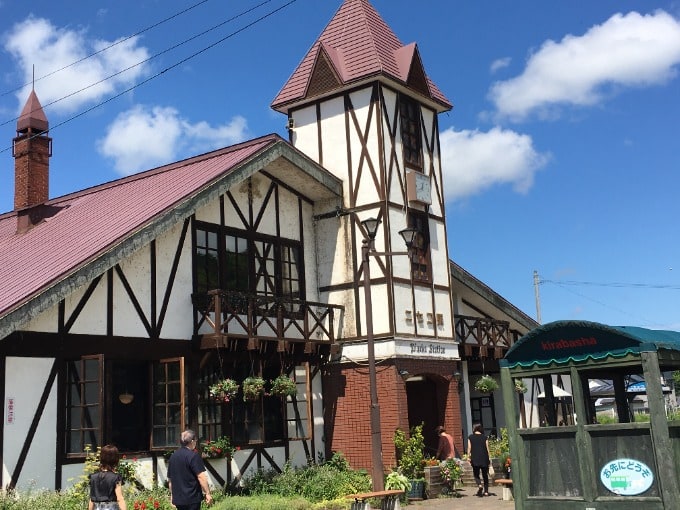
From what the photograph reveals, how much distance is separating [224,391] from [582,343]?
9057 mm

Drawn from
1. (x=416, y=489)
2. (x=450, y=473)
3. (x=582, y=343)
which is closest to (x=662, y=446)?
(x=582, y=343)

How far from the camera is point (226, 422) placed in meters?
17.5

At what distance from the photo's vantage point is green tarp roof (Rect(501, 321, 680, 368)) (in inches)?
Answer: 355

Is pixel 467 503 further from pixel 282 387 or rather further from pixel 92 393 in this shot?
pixel 92 393

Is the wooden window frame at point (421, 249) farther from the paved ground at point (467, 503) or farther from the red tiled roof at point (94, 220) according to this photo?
the paved ground at point (467, 503)

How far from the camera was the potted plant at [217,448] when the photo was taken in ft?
54.0

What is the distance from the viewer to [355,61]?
2117 cm

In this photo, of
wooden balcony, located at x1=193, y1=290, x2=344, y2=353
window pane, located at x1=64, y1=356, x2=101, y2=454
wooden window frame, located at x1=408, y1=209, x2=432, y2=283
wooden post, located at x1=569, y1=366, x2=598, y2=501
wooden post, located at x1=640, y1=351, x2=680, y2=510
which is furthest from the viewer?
wooden window frame, located at x1=408, y1=209, x2=432, y2=283

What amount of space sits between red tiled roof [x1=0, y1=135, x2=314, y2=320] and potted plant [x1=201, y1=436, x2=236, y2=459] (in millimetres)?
4779

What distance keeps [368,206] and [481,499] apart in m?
7.58

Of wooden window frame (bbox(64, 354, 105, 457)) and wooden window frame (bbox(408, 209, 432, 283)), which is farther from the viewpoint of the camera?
wooden window frame (bbox(408, 209, 432, 283))

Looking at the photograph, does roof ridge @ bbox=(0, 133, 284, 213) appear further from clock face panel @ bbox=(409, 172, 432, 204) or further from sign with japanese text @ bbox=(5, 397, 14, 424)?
sign with japanese text @ bbox=(5, 397, 14, 424)

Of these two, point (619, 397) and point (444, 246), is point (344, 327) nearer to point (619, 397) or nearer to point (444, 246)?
point (444, 246)

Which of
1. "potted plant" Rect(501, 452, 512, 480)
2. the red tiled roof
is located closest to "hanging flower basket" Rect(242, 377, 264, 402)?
the red tiled roof
